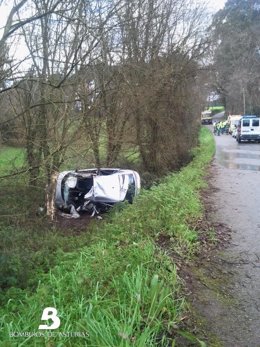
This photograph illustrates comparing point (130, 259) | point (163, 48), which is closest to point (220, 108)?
point (163, 48)

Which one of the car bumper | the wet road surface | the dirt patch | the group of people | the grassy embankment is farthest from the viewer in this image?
the group of people

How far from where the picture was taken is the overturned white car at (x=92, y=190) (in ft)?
35.4

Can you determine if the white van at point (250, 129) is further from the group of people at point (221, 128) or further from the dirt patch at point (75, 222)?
the dirt patch at point (75, 222)

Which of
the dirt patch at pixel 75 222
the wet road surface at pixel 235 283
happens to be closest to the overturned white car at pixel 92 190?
the dirt patch at pixel 75 222

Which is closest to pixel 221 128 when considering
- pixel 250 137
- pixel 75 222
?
pixel 250 137

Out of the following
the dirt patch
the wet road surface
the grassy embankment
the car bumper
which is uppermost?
the grassy embankment

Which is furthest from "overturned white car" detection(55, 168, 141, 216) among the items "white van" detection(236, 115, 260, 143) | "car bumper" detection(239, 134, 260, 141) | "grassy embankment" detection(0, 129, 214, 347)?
"car bumper" detection(239, 134, 260, 141)

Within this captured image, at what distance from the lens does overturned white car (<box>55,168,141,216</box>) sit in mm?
10781

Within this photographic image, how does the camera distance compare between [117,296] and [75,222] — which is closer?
[117,296]

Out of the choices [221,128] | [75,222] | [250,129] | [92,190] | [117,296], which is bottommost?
[75,222]

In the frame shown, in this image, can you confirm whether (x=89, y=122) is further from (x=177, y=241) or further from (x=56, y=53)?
(x=177, y=241)

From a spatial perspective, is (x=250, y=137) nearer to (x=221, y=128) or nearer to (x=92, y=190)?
(x=221, y=128)

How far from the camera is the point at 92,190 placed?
10.8 meters

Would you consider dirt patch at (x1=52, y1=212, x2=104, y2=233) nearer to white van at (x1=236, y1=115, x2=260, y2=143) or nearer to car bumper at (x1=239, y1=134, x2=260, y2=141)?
white van at (x1=236, y1=115, x2=260, y2=143)
